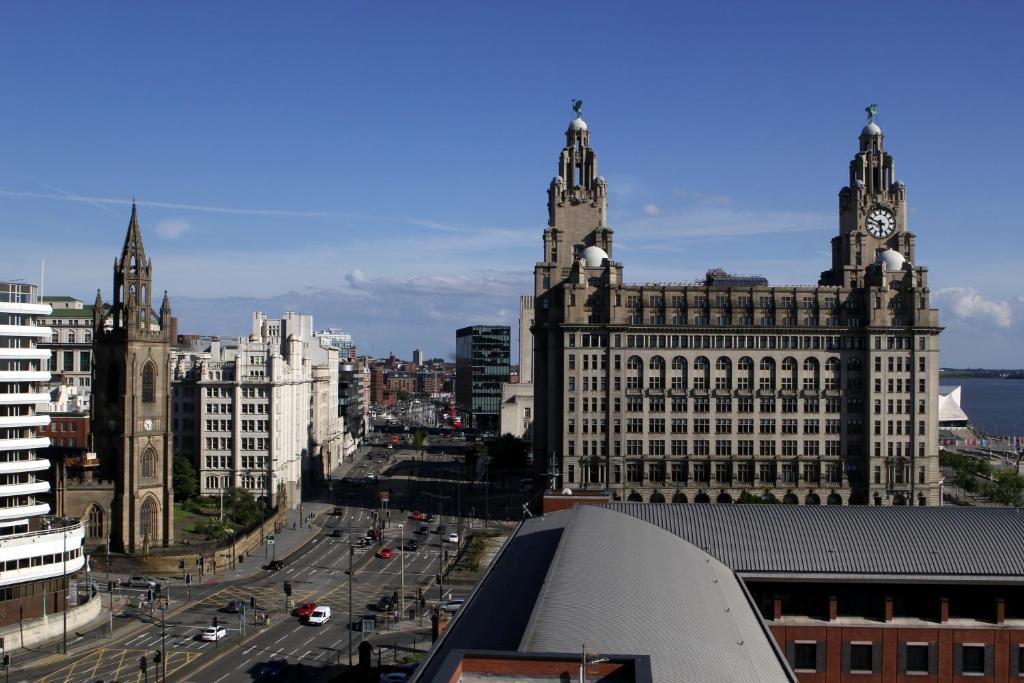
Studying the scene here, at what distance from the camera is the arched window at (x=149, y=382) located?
372ft

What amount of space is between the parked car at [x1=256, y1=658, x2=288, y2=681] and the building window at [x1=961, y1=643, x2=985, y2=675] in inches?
1793

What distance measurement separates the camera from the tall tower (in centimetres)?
11006

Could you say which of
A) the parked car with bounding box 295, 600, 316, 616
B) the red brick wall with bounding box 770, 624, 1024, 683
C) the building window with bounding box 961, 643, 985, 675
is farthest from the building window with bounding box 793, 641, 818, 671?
the parked car with bounding box 295, 600, 316, 616

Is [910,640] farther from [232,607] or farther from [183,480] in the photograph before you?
[183,480]

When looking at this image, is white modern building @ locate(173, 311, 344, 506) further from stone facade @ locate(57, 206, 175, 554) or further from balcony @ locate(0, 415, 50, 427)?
balcony @ locate(0, 415, 50, 427)

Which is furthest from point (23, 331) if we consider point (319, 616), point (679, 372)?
point (679, 372)

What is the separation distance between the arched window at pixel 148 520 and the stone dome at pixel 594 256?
Result: 6641 centimetres

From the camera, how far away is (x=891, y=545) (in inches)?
2402

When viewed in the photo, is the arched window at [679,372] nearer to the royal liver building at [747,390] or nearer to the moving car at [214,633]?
the royal liver building at [747,390]

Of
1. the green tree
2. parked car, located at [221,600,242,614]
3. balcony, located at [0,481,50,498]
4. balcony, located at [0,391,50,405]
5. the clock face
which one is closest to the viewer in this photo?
balcony, located at [0,481,50,498]

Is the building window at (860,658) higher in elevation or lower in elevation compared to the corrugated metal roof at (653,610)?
lower

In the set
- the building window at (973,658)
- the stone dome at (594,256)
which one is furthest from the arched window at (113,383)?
the building window at (973,658)

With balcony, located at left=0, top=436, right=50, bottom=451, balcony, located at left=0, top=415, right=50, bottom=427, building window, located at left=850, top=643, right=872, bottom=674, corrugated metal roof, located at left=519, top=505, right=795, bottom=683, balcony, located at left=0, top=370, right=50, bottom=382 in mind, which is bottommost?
building window, located at left=850, top=643, right=872, bottom=674

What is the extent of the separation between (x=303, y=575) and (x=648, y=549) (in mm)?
62760
